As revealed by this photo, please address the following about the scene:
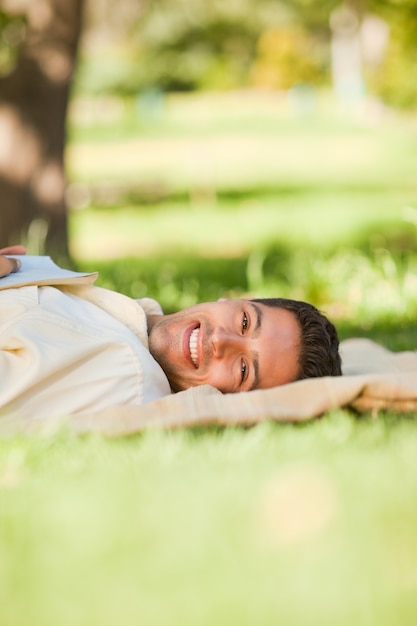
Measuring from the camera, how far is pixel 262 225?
46.7 ft

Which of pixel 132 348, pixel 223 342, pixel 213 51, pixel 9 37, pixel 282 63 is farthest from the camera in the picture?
pixel 213 51

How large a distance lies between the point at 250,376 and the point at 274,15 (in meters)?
52.8

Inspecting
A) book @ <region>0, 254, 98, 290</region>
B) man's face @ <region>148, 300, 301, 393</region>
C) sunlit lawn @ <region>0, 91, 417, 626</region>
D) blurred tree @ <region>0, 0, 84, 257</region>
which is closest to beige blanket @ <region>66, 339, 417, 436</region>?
sunlit lawn @ <region>0, 91, 417, 626</region>

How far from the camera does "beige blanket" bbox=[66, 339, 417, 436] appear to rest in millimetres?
3379

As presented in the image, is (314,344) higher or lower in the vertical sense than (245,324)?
lower

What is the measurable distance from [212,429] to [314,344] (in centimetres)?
84

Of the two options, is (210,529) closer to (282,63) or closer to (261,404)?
(261,404)

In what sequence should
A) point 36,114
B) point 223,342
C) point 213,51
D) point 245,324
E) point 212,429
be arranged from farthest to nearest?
point 213,51
point 36,114
point 245,324
point 223,342
point 212,429

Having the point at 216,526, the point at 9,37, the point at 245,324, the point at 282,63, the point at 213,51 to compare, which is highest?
the point at 213,51

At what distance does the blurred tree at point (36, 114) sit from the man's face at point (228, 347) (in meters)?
5.85

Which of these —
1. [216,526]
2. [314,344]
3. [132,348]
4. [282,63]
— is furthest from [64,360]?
[282,63]

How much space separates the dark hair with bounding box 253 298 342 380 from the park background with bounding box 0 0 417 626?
0.55m

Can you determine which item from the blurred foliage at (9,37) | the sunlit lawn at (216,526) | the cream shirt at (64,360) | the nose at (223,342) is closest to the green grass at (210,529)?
the sunlit lawn at (216,526)

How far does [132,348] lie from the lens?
3.72m
